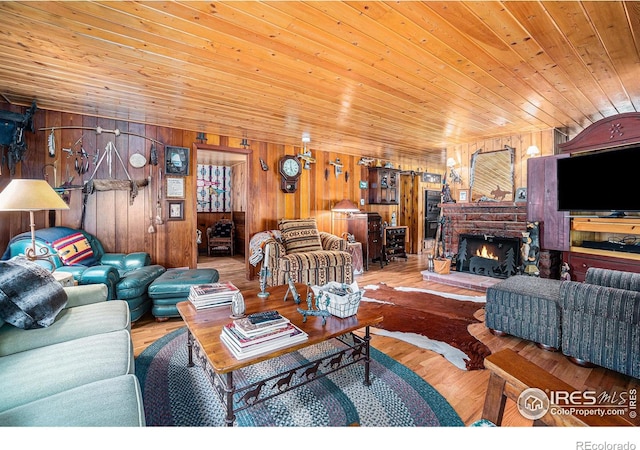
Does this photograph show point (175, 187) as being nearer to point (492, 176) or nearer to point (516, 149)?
point (492, 176)

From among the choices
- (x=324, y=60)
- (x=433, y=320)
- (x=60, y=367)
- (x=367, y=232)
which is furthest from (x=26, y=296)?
(x=367, y=232)

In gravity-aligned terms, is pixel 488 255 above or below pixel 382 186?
below

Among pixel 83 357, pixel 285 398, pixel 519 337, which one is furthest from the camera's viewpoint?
pixel 519 337

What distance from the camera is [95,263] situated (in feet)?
10.3

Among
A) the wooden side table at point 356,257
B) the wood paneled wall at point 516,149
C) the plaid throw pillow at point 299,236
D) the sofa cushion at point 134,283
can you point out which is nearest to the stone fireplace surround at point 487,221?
A: the wood paneled wall at point 516,149

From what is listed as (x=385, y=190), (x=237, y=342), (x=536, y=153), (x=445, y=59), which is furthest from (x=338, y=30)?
(x=385, y=190)

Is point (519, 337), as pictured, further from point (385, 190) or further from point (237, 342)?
point (385, 190)

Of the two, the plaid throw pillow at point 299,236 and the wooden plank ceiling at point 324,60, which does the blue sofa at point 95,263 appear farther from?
the plaid throw pillow at point 299,236

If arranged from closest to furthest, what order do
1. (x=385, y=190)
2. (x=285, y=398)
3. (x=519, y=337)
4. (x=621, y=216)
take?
(x=285, y=398) → (x=519, y=337) → (x=621, y=216) → (x=385, y=190)

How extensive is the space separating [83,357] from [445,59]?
291 centimetres

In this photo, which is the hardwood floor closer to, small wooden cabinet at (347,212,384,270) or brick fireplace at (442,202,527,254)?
brick fireplace at (442,202,527,254)

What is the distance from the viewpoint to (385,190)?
6.37m

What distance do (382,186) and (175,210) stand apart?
13.6ft

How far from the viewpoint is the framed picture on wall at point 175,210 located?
3951 mm
